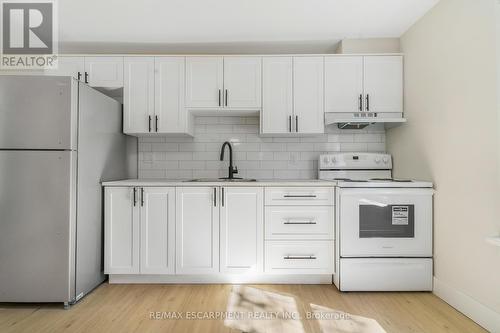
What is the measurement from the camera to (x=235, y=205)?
8.01 feet

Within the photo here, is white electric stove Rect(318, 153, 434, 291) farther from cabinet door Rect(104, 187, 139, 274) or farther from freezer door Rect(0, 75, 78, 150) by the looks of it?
freezer door Rect(0, 75, 78, 150)

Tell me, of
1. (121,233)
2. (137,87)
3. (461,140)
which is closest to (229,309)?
(121,233)

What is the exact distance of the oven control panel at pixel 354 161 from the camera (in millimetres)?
2967

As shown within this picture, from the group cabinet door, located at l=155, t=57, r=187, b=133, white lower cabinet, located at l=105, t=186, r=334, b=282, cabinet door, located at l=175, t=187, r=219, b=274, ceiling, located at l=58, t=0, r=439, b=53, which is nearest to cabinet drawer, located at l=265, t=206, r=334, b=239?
white lower cabinet, located at l=105, t=186, r=334, b=282

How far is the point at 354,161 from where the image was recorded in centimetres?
298

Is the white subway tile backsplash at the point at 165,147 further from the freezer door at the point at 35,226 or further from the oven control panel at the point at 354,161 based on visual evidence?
the oven control panel at the point at 354,161

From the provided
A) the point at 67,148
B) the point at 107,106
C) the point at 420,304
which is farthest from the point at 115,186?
the point at 420,304

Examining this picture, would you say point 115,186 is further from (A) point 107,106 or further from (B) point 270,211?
(B) point 270,211

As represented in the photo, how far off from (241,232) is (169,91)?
5.21 ft

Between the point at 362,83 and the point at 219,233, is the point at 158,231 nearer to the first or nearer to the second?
the point at 219,233

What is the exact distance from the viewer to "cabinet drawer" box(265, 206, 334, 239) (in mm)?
2434

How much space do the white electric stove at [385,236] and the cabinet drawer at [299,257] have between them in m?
0.12
